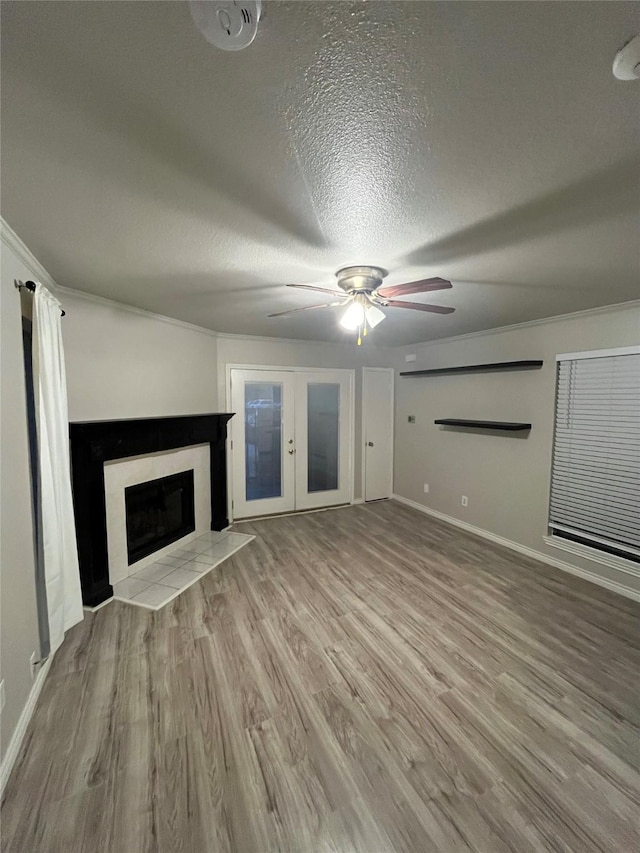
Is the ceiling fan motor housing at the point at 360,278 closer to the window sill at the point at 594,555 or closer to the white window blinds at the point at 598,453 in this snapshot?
the white window blinds at the point at 598,453

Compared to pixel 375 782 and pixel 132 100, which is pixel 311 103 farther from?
pixel 375 782

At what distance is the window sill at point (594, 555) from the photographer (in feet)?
9.17

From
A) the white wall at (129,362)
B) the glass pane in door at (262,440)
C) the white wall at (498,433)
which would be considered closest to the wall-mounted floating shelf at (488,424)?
the white wall at (498,433)

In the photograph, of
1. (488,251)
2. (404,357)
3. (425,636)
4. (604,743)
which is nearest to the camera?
(604,743)

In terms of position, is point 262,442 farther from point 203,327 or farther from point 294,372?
A: point 203,327

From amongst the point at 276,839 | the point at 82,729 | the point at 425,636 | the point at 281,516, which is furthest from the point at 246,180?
the point at 281,516

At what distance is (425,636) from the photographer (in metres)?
2.30

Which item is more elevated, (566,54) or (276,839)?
(566,54)

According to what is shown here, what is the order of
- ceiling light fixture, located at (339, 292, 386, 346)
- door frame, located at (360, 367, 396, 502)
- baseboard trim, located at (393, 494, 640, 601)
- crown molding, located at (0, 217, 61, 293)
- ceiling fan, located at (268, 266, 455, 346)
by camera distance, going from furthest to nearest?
1. door frame, located at (360, 367, 396, 502)
2. baseboard trim, located at (393, 494, 640, 601)
3. ceiling light fixture, located at (339, 292, 386, 346)
4. ceiling fan, located at (268, 266, 455, 346)
5. crown molding, located at (0, 217, 61, 293)

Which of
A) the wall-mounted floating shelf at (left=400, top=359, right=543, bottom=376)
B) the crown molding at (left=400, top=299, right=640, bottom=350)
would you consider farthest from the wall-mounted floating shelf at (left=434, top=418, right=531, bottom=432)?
the crown molding at (left=400, top=299, right=640, bottom=350)

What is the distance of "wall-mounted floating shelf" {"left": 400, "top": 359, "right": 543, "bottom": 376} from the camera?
132 inches

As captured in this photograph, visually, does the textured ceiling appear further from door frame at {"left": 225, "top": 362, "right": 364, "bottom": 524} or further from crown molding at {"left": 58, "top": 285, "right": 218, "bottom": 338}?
door frame at {"left": 225, "top": 362, "right": 364, "bottom": 524}

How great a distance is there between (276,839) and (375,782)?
1.48 feet

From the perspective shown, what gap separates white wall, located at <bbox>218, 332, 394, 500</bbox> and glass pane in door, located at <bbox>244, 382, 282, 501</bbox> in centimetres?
35
